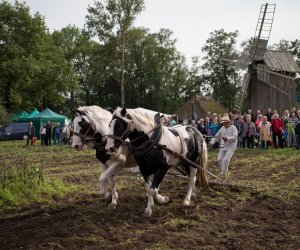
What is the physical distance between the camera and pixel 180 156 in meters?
8.41

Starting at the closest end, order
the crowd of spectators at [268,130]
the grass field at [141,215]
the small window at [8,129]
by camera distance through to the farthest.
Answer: the grass field at [141,215], the crowd of spectators at [268,130], the small window at [8,129]

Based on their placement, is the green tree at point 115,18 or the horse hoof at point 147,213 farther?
the green tree at point 115,18

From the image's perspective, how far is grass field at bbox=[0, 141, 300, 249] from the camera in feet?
20.8

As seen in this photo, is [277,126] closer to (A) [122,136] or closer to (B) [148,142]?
(B) [148,142]

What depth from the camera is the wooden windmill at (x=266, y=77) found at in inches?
1205

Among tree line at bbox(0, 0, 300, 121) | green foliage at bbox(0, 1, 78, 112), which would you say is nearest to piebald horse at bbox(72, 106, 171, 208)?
tree line at bbox(0, 0, 300, 121)

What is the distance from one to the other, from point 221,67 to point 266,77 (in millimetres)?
22640

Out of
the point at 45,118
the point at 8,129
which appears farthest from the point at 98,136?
the point at 8,129

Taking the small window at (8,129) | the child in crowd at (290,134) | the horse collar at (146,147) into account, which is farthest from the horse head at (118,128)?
the small window at (8,129)

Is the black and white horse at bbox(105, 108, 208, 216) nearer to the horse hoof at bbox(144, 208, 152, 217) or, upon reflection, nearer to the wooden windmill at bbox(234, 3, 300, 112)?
the horse hoof at bbox(144, 208, 152, 217)

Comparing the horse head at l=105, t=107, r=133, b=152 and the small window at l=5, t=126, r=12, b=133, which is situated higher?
the horse head at l=105, t=107, r=133, b=152

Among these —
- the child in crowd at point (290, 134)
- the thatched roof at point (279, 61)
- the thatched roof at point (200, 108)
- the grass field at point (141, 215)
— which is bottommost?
the grass field at point (141, 215)

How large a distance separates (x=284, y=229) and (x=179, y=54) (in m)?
60.7

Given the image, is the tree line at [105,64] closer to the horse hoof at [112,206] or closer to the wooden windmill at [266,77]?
the wooden windmill at [266,77]
